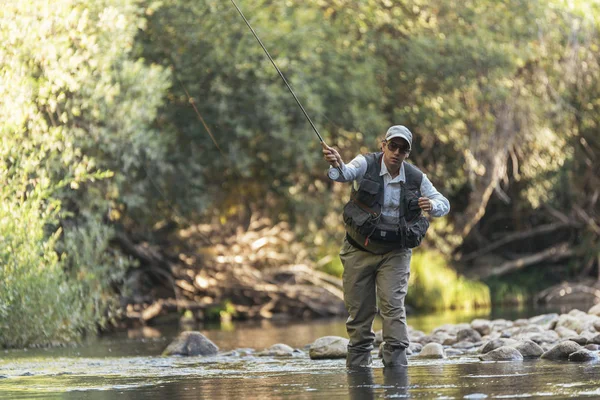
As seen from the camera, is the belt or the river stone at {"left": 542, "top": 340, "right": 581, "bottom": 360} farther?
the river stone at {"left": 542, "top": 340, "right": 581, "bottom": 360}

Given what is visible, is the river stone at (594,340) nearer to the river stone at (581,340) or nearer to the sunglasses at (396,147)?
the river stone at (581,340)

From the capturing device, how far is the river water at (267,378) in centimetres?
631

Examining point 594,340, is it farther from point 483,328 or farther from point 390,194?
point 483,328

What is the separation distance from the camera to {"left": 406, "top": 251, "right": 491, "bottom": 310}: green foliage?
22000 millimetres

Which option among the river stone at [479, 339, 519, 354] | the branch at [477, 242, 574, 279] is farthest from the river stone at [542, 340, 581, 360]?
the branch at [477, 242, 574, 279]

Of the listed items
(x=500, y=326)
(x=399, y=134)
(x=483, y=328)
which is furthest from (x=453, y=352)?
(x=500, y=326)

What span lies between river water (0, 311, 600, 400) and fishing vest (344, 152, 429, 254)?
34.8 inches

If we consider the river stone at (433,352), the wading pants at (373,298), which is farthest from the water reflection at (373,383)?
the river stone at (433,352)

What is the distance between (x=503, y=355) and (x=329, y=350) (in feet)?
5.26

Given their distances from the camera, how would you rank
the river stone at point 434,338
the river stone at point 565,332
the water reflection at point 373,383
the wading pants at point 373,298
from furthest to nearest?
the river stone at point 434,338 → the river stone at point 565,332 → the wading pants at point 373,298 → the water reflection at point 373,383

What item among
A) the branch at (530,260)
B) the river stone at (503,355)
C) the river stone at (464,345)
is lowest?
the river stone at (503,355)

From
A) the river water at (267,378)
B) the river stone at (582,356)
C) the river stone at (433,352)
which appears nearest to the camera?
the river water at (267,378)

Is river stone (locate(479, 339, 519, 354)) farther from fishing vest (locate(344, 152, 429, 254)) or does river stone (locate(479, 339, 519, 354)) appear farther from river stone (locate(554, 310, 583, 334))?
river stone (locate(554, 310, 583, 334))

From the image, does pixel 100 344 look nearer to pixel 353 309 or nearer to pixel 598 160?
pixel 353 309
